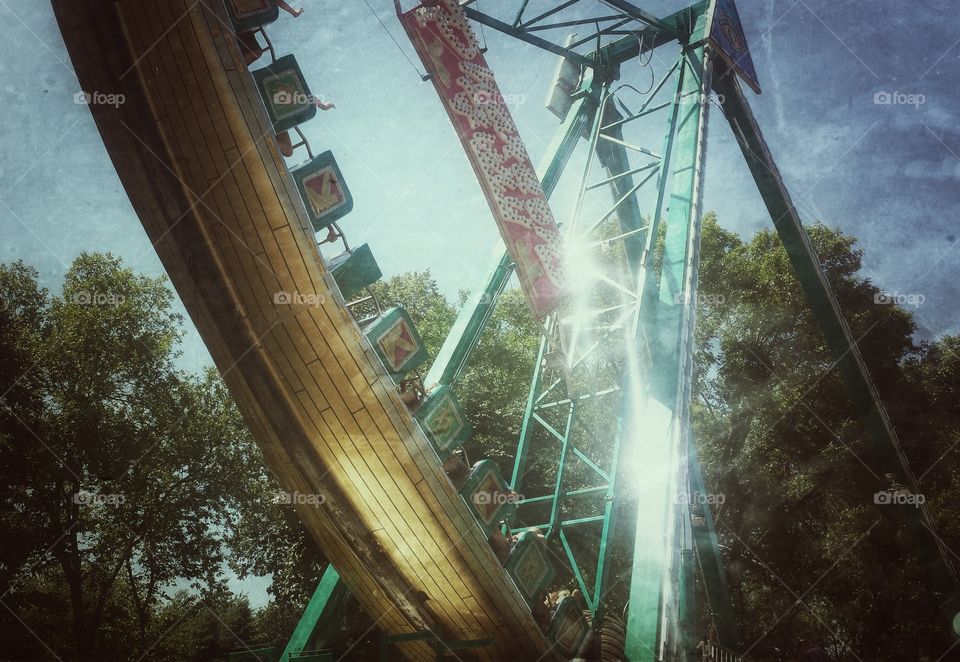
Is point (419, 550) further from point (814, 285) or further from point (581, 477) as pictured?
point (581, 477)

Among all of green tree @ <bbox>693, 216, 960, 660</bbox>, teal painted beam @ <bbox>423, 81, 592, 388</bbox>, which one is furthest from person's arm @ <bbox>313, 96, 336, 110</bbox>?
green tree @ <bbox>693, 216, 960, 660</bbox>

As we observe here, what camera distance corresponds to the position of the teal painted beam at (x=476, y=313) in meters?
4.07

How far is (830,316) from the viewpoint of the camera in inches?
334

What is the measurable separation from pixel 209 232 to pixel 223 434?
14.0 metres

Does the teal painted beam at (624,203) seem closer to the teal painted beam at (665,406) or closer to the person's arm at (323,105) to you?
the teal painted beam at (665,406)

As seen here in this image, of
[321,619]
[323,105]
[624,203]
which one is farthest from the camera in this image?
[624,203]

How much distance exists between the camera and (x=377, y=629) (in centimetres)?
363

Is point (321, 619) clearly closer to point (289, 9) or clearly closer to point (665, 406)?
point (665, 406)

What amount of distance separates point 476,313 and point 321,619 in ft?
9.01

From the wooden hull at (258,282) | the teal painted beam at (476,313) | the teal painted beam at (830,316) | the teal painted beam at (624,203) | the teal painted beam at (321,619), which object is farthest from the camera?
the teal painted beam at (830,316)

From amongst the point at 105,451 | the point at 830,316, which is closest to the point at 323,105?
the point at 830,316
